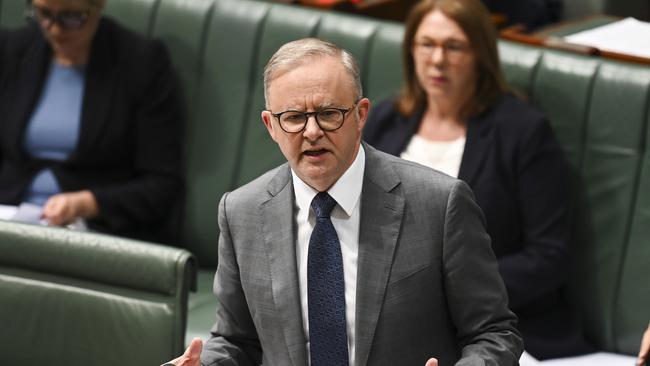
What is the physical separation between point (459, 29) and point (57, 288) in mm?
1278

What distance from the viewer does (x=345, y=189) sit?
2.03 meters

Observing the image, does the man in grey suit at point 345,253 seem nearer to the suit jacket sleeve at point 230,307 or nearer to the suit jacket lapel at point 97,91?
the suit jacket sleeve at point 230,307

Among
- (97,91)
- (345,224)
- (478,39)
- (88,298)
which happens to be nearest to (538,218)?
(478,39)

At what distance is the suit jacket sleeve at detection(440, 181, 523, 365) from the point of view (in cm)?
196

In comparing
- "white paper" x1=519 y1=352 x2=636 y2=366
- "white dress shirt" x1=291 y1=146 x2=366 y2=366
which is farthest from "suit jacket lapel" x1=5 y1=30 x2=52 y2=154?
"white dress shirt" x1=291 y1=146 x2=366 y2=366

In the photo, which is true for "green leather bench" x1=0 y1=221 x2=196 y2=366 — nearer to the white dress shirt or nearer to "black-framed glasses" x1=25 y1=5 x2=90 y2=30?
the white dress shirt

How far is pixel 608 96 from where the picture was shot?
3.13 meters

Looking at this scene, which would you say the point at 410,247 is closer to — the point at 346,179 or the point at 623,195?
the point at 346,179

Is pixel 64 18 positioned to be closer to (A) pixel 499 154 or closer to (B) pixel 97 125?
(B) pixel 97 125

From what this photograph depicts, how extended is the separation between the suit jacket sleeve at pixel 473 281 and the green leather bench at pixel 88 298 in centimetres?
55

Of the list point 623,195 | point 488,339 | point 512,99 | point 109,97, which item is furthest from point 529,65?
point 488,339

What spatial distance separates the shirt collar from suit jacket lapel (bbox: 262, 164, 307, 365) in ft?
0.06

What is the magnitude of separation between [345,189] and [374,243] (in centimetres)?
10

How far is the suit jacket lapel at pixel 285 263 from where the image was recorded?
202 cm
